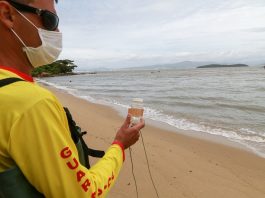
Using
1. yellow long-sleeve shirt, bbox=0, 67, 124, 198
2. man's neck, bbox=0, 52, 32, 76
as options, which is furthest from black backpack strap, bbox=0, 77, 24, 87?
man's neck, bbox=0, 52, 32, 76

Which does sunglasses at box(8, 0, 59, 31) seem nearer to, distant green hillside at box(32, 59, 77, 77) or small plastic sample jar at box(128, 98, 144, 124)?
small plastic sample jar at box(128, 98, 144, 124)

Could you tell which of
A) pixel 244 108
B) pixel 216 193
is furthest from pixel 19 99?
pixel 244 108

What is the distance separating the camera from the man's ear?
138cm

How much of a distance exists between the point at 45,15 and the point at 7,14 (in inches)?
7.0

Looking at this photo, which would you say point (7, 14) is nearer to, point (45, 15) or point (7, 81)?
point (45, 15)

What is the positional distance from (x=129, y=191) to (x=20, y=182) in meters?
3.58

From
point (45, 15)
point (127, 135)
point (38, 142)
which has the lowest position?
point (127, 135)

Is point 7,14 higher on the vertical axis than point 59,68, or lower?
higher

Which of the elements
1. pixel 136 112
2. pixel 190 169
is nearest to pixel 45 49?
pixel 136 112

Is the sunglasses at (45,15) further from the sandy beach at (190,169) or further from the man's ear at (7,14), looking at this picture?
the sandy beach at (190,169)

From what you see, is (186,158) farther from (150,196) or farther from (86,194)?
(86,194)

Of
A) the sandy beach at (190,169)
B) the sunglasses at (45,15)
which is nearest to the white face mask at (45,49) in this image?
the sunglasses at (45,15)

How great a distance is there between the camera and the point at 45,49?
1.58 metres

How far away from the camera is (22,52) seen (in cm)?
147
